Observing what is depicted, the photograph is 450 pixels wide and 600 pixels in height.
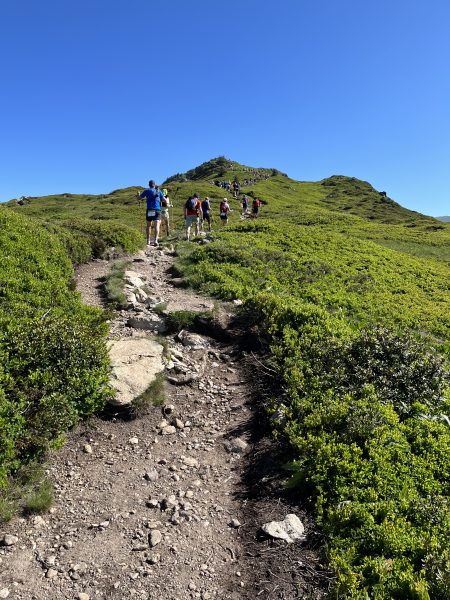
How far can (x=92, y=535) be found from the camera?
21.0ft

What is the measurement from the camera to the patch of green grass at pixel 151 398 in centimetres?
910

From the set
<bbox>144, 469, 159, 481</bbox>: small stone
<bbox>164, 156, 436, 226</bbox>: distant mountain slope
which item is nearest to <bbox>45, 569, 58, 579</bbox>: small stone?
<bbox>144, 469, 159, 481</bbox>: small stone

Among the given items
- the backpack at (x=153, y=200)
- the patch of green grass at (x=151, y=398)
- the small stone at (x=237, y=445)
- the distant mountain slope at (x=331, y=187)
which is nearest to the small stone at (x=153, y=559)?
the small stone at (x=237, y=445)

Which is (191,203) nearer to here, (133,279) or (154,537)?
(133,279)

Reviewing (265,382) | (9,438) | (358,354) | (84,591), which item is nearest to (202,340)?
(265,382)

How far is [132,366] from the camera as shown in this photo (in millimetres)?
9883

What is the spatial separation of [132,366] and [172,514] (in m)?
3.89

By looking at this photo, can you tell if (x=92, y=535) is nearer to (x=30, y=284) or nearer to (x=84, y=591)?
(x=84, y=591)

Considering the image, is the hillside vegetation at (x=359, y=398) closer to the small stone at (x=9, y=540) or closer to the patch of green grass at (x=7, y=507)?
the small stone at (x=9, y=540)

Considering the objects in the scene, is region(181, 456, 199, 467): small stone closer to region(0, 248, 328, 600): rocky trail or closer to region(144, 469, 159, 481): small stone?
region(0, 248, 328, 600): rocky trail

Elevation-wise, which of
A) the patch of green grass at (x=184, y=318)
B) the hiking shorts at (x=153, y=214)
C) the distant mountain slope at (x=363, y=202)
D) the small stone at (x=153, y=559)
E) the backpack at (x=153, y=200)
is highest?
the distant mountain slope at (x=363, y=202)

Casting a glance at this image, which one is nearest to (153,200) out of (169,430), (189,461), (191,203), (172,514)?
(191,203)

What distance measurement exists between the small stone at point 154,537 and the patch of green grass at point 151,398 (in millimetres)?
2964

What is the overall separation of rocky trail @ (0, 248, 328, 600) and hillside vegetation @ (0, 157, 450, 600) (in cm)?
64
